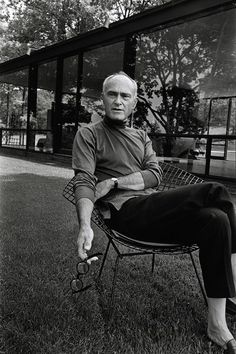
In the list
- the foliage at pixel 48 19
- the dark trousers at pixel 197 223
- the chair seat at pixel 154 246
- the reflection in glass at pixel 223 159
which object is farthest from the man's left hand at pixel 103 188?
the reflection in glass at pixel 223 159

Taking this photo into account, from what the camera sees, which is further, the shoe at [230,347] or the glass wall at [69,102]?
the glass wall at [69,102]

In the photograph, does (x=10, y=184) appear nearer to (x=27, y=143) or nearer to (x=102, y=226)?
(x=102, y=226)

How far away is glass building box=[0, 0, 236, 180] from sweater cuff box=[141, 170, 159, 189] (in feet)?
16.0

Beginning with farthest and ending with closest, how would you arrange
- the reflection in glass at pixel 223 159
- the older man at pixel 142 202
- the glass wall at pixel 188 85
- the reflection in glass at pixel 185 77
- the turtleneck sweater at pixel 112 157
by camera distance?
the reflection in glass at pixel 185 77 → the glass wall at pixel 188 85 → the reflection in glass at pixel 223 159 → the turtleneck sweater at pixel 112 157 → the older man at pixel 142 202

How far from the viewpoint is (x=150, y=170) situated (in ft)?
7.63

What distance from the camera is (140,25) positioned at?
26.5 feet

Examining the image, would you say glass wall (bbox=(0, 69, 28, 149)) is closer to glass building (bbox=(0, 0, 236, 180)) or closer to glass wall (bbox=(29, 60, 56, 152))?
glass building (bbox=(0, 0, 236, 180))

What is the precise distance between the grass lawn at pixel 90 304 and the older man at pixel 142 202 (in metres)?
0.27

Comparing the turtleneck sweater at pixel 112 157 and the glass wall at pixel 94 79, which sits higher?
the glass wall at pixel 94 79

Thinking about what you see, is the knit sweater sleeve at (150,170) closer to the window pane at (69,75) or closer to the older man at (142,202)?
the older man at (142,202)

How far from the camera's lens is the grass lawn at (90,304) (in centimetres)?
180

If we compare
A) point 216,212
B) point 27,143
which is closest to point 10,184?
point 216,212

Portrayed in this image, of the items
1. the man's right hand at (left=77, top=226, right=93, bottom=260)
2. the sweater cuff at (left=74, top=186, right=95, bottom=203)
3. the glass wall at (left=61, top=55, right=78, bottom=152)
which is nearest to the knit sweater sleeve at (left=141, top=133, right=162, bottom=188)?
the sweater cuff at (left=74, top=186, right=95, bottom=203)

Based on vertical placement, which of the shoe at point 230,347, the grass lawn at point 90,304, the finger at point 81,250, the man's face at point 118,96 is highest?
the man's face at point 118,96
